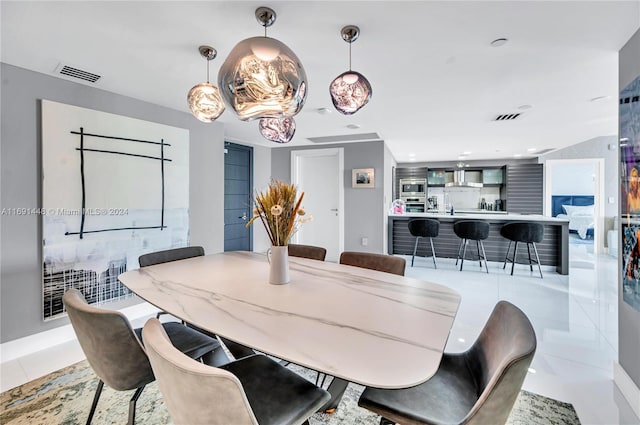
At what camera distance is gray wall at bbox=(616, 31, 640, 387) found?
1.77 meters

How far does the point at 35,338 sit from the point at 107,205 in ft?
4.06

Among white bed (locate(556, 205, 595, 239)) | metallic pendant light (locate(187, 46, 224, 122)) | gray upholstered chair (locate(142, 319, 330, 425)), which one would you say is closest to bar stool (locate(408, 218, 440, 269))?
metallic pendant light (locate(187, 46, 224, 122))

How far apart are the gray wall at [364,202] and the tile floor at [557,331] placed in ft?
2.88

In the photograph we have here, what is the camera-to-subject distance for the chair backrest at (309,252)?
232 centimetres

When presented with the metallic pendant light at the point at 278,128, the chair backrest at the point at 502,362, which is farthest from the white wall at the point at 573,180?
the chair backrest at the point at 502,362

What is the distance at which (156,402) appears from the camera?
1755 mm

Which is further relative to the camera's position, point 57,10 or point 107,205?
point 107,205

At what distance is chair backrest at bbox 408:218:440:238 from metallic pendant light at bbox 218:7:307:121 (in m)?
4.30

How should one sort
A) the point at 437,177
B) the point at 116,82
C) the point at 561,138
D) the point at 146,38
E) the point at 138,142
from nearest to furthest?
1. the point at 146,38
2. the point at 116,82
3. the point at 138,142
4. the point at 561,138
5. the point at 437,177

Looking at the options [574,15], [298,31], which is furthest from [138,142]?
[574,15]

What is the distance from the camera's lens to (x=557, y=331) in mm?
2686

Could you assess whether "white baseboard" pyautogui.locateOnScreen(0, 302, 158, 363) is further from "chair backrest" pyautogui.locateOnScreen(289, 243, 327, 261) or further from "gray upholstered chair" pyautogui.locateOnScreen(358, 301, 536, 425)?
"gray upholstered chair" pyautogui.locateOnScreen(358, 301, 536, 425)

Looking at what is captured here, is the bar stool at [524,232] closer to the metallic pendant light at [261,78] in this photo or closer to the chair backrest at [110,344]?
the metallic pendant light at [261,78]

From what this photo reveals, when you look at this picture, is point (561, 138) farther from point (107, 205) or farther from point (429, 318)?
point (107, 205)
